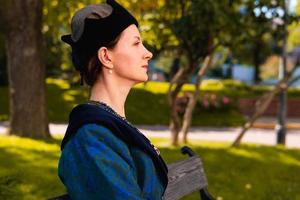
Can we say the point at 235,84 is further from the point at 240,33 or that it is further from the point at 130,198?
the point at 130,198

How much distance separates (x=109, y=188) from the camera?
6.03 ft

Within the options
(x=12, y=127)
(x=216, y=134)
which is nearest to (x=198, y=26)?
(x=12, y=127)

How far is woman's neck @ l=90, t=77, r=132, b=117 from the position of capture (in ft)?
6.93

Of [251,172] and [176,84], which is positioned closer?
[251,172]

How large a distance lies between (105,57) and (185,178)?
1461 millimetres

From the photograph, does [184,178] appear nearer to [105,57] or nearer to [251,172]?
[105,57]

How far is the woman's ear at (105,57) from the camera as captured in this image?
2062 mm

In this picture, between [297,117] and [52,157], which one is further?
[297,117]

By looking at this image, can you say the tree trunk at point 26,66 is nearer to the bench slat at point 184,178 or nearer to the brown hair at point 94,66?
the bench slat at point 184,178

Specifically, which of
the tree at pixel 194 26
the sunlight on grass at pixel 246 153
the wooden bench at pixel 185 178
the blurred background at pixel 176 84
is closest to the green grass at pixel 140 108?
the blurred background at pixel 176 84

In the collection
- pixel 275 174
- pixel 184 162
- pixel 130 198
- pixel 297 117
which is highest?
pixel 130 198

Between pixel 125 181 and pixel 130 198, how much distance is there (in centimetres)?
6

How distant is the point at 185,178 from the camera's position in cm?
334

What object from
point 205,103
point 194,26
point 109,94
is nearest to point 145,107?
point 205,103
